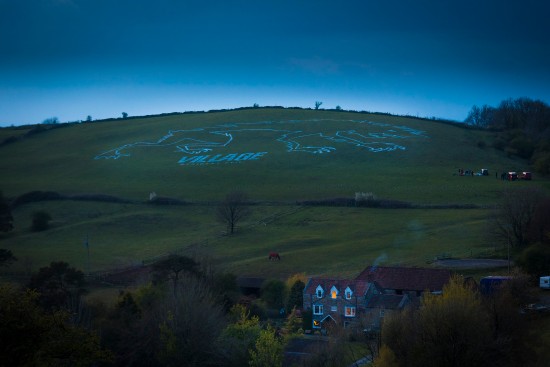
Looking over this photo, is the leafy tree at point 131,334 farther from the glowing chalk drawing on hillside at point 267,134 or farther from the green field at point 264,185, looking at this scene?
the glowing chalk drawing on hillside at point 267,134

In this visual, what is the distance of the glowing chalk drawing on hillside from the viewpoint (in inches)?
4267

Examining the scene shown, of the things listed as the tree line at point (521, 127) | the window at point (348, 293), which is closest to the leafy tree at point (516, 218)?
the window at point (348, 293)

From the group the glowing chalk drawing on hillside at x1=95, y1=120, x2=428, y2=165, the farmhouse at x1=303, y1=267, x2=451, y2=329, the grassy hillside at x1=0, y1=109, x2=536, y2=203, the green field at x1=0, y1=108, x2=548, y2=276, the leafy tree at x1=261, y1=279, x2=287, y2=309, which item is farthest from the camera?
the glowing chalk drawing on hillside at x1=95, y1=120, x2=428, y2=165

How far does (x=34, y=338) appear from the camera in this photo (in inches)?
799

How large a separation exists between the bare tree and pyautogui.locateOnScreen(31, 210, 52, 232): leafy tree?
1824 centimetres

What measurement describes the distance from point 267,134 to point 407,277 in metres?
73.8

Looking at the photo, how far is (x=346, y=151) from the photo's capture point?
108 meters

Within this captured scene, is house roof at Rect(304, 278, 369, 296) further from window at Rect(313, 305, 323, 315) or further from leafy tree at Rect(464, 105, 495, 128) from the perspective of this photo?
leafy tree at Rect(464, 105, 495, 128)

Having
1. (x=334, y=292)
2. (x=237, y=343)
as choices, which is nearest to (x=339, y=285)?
(x=334, y=292)

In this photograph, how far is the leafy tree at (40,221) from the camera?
247 feet

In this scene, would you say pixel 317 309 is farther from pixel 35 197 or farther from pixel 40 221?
pixel 35 197

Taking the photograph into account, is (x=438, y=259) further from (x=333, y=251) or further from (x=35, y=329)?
(x=35, y=329)

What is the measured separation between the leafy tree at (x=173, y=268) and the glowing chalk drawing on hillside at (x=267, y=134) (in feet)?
177

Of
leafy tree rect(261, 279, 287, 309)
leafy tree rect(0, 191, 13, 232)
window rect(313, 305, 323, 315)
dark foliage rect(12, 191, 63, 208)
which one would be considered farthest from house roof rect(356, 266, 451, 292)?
dark foliage rect(12, 191, 63, 208)
